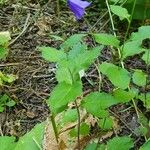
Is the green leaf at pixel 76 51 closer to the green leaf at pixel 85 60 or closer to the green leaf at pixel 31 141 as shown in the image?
the green leaf at pixel 85 60

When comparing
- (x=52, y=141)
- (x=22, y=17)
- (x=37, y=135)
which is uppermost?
(x=37, y=135)

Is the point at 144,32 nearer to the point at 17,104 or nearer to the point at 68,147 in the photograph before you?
the point at 68,147

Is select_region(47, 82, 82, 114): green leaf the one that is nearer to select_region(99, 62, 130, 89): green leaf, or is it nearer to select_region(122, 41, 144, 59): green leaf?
select_region(99, 62, 130, 89): green leaf

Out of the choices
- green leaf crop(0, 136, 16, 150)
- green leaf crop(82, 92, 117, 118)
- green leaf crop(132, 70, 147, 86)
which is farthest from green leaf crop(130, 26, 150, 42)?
green leaf crop(0, 136, 16, 150)

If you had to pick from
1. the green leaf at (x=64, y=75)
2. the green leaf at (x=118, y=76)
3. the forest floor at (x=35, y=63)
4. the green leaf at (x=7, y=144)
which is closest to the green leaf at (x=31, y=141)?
the green leaf at (x=7, y=144)

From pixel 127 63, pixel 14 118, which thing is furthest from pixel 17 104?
pixel 127 63
